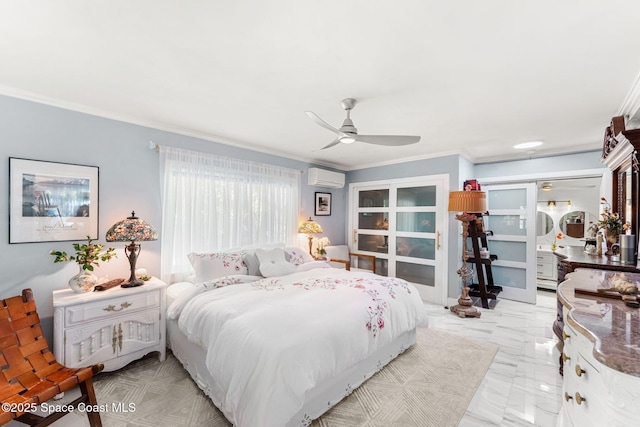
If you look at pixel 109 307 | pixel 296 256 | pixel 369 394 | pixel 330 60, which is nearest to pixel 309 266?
pixel 296 256

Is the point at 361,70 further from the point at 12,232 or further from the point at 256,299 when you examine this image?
the point at 12,232

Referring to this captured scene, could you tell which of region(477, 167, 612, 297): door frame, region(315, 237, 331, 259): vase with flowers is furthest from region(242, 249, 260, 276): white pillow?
region(477, 167, 612, 297): door frame

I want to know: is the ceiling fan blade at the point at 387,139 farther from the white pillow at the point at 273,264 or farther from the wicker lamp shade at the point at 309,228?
the wicker lamp shade at the point at 309,228

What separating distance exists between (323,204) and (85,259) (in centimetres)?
350

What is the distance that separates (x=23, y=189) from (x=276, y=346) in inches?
102

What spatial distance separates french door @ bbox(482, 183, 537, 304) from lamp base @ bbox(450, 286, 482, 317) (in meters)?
1.29

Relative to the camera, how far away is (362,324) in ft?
7.03

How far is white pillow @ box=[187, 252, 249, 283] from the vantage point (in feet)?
9.90

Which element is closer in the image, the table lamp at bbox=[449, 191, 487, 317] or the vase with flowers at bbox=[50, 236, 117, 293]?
the vase with flowers at bbox=[50, 236, 117, 293]

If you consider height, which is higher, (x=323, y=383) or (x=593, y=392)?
(x=593, y=392)

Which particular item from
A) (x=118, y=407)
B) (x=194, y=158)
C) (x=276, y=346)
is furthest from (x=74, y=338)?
(x=194, y=158)

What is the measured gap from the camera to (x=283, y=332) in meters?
1.76

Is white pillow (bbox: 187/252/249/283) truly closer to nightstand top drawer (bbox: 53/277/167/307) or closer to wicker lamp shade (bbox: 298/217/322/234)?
nightstand top drawer (bbox: 53/277/167/307)

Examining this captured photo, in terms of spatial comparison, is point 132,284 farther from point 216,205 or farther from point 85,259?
point 216,205
